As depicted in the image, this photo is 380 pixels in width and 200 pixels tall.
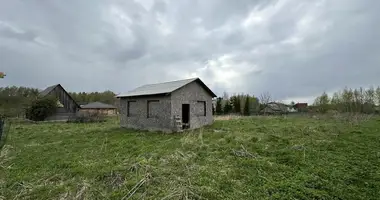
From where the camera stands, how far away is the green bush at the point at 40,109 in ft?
92.6

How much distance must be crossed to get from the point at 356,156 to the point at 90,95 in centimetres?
7244

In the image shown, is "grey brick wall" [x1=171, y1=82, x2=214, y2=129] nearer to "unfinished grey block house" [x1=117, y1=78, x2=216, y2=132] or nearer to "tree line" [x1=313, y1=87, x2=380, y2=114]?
"unfinished grey block house" [x1=117, y1=78, x2=216, y2=132]

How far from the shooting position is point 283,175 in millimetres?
5488

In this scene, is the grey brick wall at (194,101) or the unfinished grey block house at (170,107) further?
the grey brick wall at (194,101)

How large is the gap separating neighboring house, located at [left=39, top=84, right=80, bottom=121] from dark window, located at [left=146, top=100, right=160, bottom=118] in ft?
64.5

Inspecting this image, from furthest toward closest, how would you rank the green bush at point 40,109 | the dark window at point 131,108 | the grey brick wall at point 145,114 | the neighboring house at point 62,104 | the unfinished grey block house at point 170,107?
the neighboring house at point 62,104 < the green bush at point 40,109 < the dark window at point 131,108 < the grey brick wall at point 145,114 < the unfinished grey block house at point 170,107

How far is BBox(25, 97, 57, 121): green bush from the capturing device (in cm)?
2822

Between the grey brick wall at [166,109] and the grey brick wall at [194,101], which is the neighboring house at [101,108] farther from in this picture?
the grey brick wall at [194,101]

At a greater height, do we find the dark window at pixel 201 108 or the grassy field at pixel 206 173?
the dark window at pixel 201 108

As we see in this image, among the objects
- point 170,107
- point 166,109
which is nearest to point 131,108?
point 166,109

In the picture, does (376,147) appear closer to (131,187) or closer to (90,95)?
(131,187)

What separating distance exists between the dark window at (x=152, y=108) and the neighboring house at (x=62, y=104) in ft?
64.5

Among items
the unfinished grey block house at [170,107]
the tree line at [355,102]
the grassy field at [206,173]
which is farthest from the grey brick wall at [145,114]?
the tree line at [355,102]

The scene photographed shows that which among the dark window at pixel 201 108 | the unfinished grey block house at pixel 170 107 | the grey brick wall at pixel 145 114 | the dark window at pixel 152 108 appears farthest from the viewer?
the dark window at pixel 201 108
